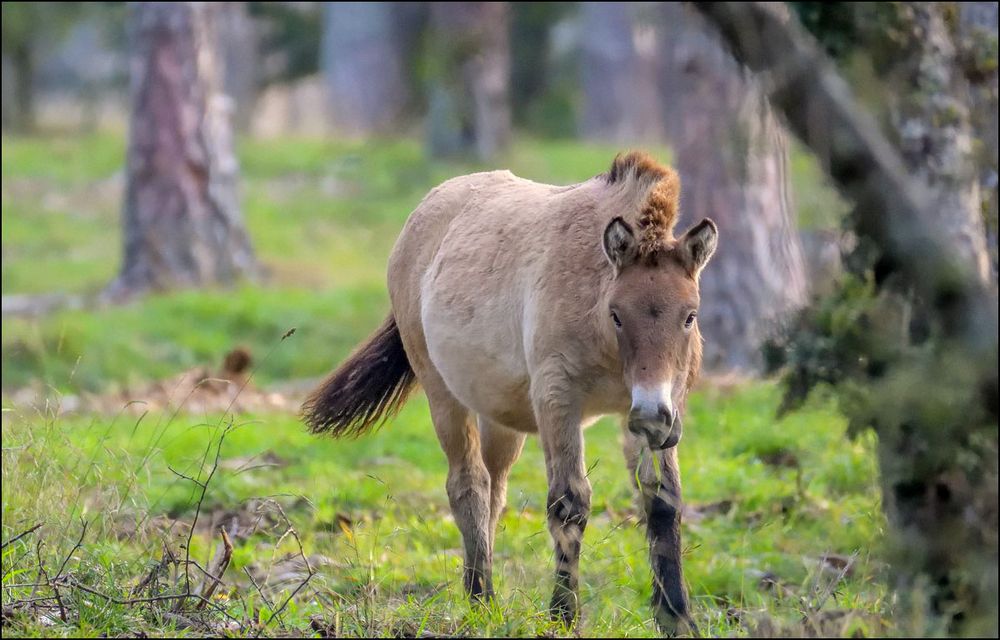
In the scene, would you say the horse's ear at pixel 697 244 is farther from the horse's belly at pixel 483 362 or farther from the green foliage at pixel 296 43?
the green foliage at pixel 296 43

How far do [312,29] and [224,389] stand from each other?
12573mm

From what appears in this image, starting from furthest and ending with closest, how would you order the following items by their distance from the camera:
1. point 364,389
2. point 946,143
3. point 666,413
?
point 364,389 < point 946,143 < point 666,413

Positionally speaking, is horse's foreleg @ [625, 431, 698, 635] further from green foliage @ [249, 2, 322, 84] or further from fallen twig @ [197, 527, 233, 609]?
green foliage @ [249, 2, 322, 84]

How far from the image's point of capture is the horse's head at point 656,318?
488 cm

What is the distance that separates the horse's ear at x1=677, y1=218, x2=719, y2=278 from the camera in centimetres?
526

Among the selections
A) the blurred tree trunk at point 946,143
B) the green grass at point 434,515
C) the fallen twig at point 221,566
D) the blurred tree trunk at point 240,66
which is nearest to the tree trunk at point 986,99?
the blurred tree trunk at point 946,143

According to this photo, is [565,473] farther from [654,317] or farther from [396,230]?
[396,230]

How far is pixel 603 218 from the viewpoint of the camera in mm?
5762

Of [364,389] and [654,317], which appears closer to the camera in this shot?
[654,317]

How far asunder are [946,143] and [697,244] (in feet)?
4.61

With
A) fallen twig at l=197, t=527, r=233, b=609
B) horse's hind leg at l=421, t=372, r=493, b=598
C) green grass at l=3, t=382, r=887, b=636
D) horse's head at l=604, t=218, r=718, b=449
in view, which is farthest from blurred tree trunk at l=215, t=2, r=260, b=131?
fallen twig at l=197, t=527, r=233, b=609

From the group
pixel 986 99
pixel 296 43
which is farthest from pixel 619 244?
pixel 296 43

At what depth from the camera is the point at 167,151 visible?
16219 mm

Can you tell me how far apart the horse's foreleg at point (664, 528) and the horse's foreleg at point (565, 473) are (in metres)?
0.25
